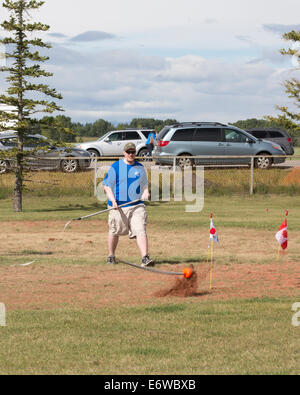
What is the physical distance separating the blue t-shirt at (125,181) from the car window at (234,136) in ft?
59.0

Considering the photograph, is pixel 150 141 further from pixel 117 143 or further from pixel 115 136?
pixel 115 136

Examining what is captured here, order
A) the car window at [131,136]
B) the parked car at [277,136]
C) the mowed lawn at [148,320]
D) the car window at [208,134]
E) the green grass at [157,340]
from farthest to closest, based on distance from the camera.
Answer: the parked car at [277,136], the car window at [131,136], the car window at [208,134], the mowed lawn at [148,320], the green grass at [157,340]

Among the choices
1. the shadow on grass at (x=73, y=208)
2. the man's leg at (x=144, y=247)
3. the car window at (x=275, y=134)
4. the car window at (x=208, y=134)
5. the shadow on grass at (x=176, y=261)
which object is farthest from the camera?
the car window at (x=275, y=134)

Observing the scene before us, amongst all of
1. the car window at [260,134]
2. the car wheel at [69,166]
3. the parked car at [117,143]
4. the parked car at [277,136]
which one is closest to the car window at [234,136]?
the parked car at [117,143]

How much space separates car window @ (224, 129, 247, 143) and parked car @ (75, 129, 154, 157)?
5739mm

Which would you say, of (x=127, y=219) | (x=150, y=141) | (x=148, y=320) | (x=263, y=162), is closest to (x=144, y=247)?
(x=127, y=219)

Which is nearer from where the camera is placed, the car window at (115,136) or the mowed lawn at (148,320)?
the mowed lawn at (148,320)

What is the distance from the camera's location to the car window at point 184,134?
94.5 ft

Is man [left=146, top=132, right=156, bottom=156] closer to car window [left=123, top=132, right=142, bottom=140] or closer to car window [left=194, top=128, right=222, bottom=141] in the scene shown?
car window [left=123, top=132, right=142, bottom=140]

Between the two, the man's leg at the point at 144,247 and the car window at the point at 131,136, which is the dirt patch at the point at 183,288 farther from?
the car window at the point at 131,136

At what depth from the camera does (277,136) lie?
3694cm

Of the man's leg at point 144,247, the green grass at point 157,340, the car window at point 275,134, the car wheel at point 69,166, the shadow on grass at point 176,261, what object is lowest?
the shadow on grass at point 176,261

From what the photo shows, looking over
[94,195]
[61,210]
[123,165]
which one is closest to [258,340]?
[123,165]

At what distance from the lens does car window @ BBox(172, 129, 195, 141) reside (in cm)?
2880
